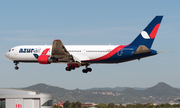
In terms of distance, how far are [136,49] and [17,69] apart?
95.3 feet

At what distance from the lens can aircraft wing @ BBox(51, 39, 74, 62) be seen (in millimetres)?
60303

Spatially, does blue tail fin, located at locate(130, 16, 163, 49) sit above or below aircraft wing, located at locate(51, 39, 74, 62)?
above

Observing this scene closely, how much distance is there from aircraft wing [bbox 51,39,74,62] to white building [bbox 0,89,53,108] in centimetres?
1545

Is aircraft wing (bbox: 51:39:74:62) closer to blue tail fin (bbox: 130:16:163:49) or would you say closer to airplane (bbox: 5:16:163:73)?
airplane (bbox: 5:16:163:73)

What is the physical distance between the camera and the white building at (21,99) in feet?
239

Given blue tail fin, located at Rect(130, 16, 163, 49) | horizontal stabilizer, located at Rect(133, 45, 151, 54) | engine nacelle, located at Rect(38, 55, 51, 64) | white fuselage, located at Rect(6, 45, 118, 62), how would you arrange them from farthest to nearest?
white fuselage, located at Rect(6, 45, 118, 62), engine nacelle, located at Rect(38, 55, 51, 64), blue tail fin, located at Rect(130, 16, 163, 49), horizontal stabilizer, located at Rect(133, 45, 151, 54)

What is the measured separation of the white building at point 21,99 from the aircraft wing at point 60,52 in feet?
50.7

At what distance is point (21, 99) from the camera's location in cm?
7362

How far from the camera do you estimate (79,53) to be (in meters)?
65.9

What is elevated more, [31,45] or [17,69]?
[31,45]

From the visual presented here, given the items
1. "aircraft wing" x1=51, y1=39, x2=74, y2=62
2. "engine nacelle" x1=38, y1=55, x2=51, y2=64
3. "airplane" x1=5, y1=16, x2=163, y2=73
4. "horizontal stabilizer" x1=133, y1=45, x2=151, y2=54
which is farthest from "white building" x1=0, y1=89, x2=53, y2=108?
"horizontal stabilizer" x1=133, y1=45, x2=151, y2=54

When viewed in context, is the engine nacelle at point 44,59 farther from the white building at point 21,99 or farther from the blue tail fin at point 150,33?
the blue tail fin at point 150,33

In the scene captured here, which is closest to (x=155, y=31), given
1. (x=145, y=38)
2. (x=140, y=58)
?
(x=145, y=38)

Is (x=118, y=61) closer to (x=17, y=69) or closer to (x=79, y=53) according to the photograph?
(x=79, y=53)
